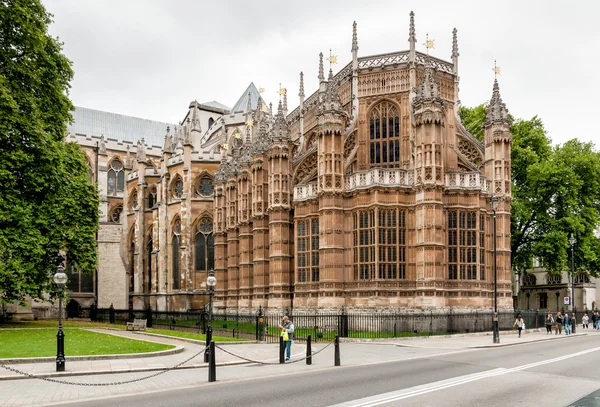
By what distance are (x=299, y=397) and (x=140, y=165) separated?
48.0 meters

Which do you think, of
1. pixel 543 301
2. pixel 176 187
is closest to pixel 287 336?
pixel 176 187

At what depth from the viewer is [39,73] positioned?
28391 mm

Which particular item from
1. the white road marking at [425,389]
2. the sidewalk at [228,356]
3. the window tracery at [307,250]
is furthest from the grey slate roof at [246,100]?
the white road marking at [425,389]

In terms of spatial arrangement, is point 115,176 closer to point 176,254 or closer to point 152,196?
point 152,196

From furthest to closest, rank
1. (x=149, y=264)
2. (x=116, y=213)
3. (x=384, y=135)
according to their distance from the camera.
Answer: (x=116, y=213)
(x=149, y=264)
(x=384, y=135)

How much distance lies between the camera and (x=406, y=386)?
497 inches

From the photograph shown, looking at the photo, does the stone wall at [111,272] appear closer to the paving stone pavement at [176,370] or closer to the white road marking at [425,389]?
the paving stone pavement at [176,370]

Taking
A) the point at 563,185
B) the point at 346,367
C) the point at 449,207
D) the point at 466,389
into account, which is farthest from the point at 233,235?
the point at 466,389

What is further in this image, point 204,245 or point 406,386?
point 204,245

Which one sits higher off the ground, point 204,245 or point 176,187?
point 176,187

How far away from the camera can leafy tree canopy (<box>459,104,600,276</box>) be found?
3919 centimetres

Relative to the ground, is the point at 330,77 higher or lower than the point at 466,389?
higher

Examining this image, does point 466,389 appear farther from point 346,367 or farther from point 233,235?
point 233,235

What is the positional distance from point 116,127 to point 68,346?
55.5 m
